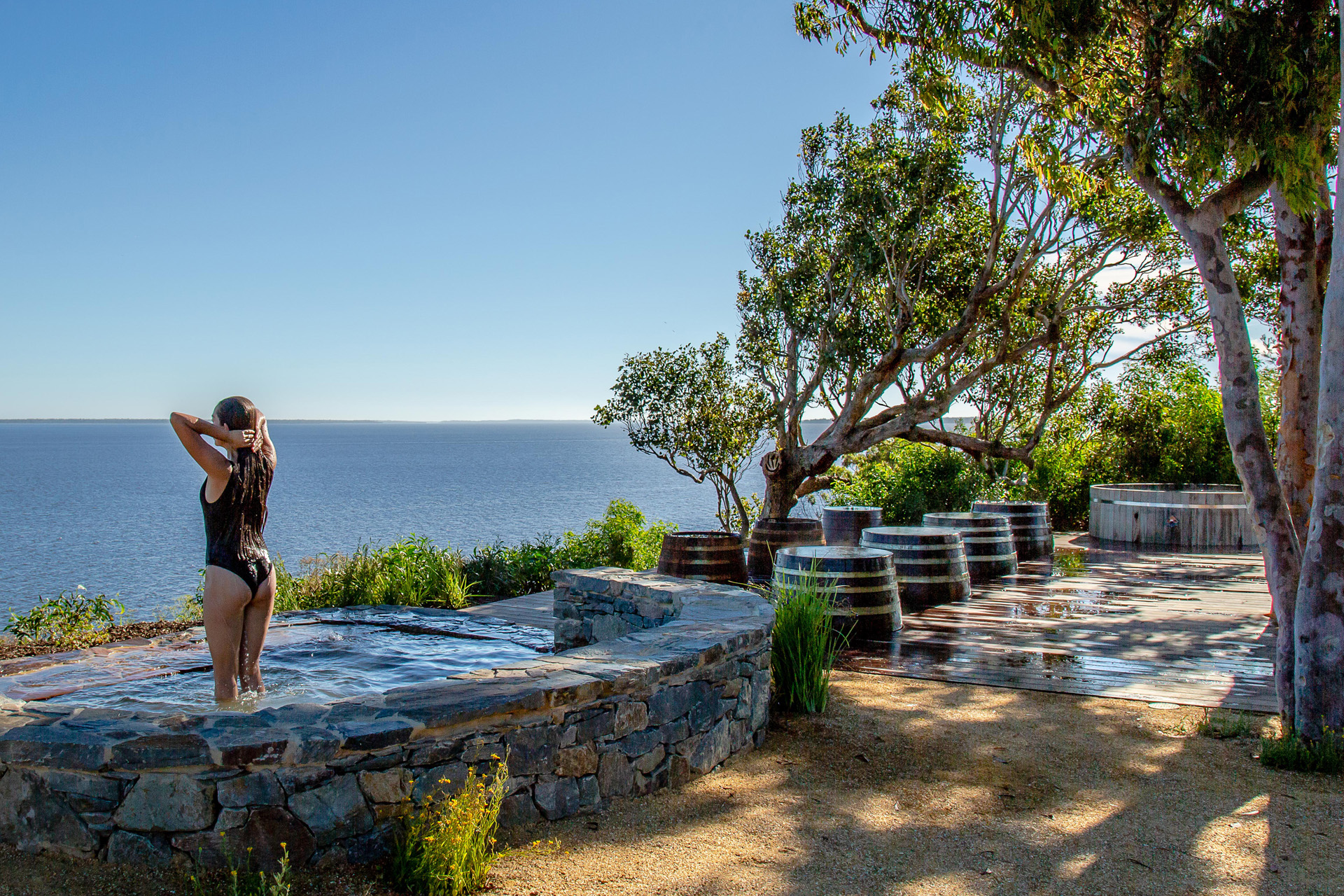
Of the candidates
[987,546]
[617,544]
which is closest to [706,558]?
[987,546]

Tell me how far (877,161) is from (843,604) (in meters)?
6.18

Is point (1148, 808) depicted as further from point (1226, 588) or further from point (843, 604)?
point (1226, 588)

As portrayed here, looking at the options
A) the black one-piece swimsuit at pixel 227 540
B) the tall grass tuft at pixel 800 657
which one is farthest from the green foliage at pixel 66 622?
the tall grass tuft at pixel 800 657

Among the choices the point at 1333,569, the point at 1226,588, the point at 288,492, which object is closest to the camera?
the point at 1333,569

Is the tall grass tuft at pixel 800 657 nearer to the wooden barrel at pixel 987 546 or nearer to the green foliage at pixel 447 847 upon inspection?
the green foliage at pixel 447 847

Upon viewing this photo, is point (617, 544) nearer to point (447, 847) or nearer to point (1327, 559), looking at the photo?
point (1327, 559)

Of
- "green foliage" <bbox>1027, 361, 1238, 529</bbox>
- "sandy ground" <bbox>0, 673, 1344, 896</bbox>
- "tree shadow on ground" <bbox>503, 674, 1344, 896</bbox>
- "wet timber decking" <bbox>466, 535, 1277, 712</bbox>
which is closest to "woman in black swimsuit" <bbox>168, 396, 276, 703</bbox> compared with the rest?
"sandy ground" <bbox>0, 673, 1344, 896</bbox>

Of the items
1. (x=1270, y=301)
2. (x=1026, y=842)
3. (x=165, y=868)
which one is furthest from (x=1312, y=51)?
(x=1270, y=301)

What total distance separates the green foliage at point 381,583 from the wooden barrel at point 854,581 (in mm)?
4142

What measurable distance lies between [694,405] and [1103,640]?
7478 millimetres

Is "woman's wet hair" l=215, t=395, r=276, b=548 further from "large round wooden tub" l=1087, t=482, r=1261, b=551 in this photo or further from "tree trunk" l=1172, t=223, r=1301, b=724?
"large round wooden tub" l=1087, t=482, r=1261, b=551

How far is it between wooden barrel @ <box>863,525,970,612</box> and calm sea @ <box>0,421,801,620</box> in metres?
7.08

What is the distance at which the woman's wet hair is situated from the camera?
4125mm

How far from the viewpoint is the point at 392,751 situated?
127 inches
